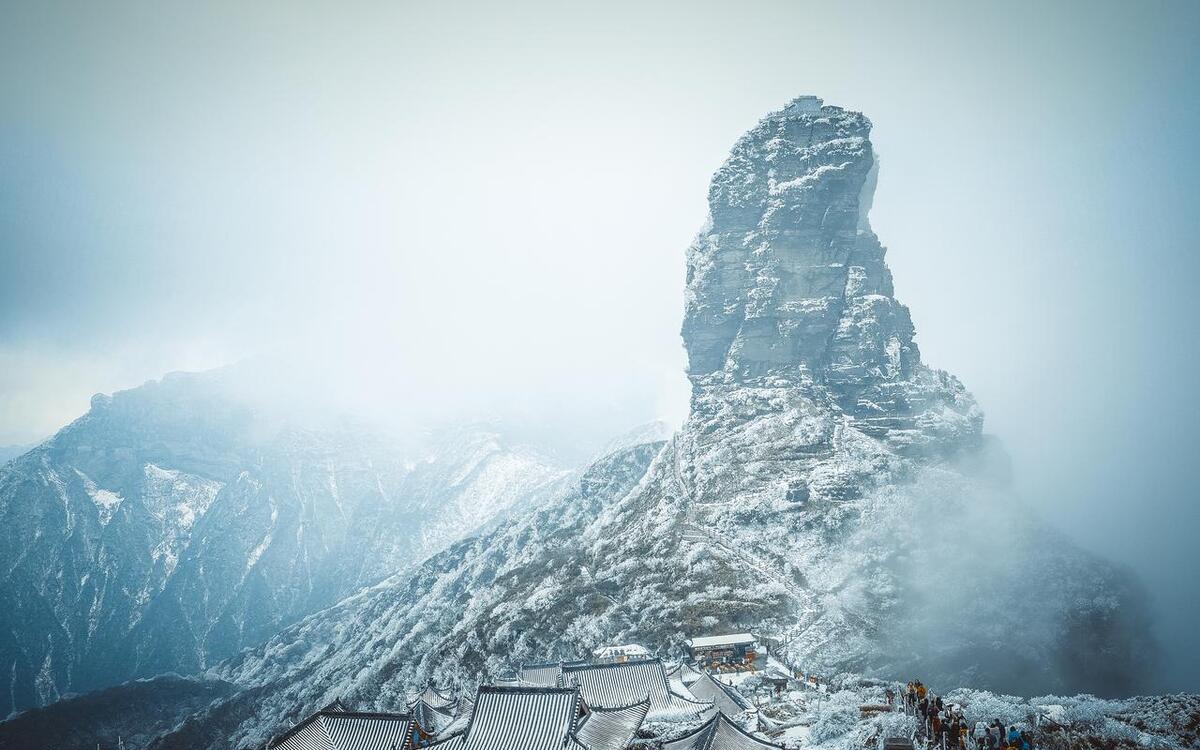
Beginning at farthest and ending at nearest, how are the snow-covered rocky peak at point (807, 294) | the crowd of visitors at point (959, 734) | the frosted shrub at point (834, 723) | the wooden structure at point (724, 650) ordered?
the snow-covered rocky peak at point (807, 294) < the wooden structure at point (724, 650) < the frosted shrub at point (834, 723) < the crowd of visitors at point (959, 734)

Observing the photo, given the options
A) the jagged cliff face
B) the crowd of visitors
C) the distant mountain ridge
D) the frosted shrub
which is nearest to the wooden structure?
the distant mountain ridge

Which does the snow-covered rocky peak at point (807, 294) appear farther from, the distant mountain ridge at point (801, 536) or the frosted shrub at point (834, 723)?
the frosted shrub at point (834, 723)

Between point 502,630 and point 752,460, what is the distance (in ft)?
239

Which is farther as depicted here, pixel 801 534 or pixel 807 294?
pixel 807 294

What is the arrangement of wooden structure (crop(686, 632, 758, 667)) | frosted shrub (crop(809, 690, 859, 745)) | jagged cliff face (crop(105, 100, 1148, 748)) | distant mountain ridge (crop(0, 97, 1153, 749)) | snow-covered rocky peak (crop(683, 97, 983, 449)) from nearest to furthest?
frosted shrub (crop(809, 690, 859, 745))
wooden structure (crop(686, 632, 758, 667))
distant mountain ridge (crop(0, 97, 1153, 749))
jagged cliff face (crop(105, 100, 1148, 748))
snow-covered rocky peak (crop(683, 97, 983, 449))

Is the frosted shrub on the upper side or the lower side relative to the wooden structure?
upper

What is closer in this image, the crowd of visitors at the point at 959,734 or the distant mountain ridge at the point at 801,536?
the crowd of visitors at the point at 959,734

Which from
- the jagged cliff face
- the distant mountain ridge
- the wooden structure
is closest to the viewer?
the wooden structure

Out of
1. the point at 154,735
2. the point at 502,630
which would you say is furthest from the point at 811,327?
the point at 154,735

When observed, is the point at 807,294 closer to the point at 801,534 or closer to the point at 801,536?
the point at 801,534

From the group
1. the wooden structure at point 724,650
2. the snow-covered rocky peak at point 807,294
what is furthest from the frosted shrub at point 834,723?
the snow-covered rocky peak at point 807,294

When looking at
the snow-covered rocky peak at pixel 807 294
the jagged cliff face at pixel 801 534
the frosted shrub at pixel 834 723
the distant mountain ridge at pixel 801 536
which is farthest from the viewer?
the snow-covered rocky peak at pixel 807 294

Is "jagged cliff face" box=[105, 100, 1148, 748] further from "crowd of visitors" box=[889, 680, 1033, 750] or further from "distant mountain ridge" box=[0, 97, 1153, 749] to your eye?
"crowd of visitors" box=[889, 680, 1033, 750]

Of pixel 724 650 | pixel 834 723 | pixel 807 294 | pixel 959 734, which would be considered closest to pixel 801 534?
pixel 724 650
